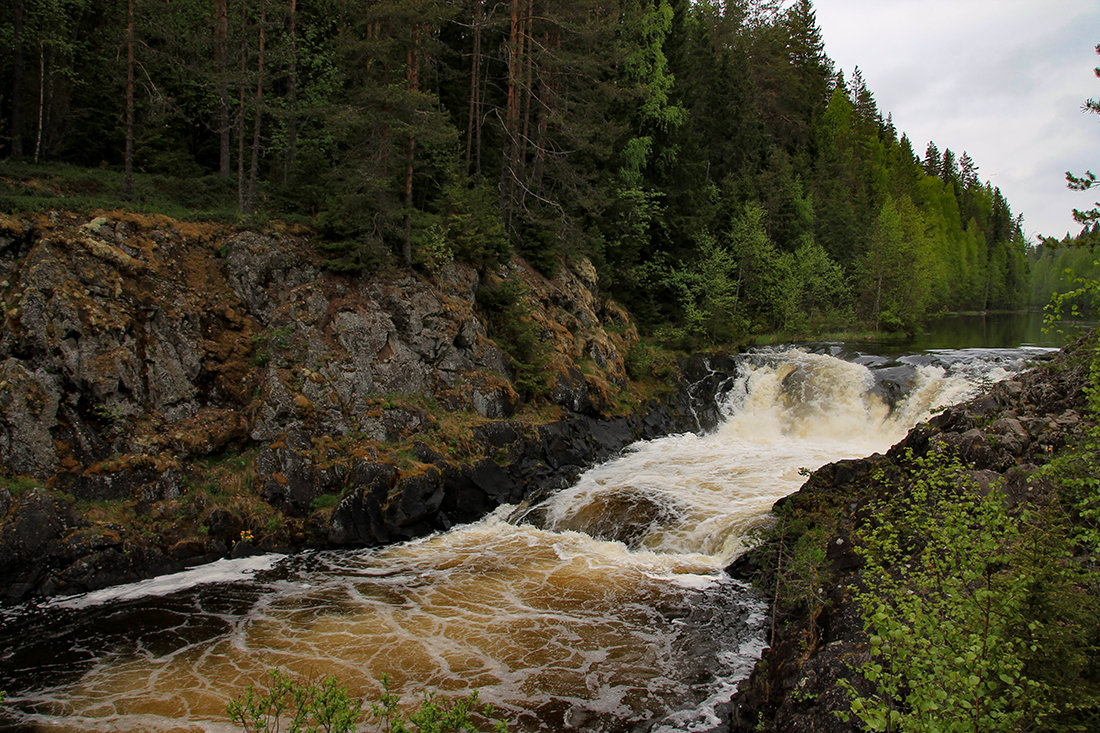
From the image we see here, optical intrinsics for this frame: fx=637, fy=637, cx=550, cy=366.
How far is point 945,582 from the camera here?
4.21 m

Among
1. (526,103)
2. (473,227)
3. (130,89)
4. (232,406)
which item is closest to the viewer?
(232,406)

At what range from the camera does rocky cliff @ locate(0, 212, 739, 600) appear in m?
11.8

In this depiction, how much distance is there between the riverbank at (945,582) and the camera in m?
3.75

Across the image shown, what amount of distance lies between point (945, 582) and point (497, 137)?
26.0m

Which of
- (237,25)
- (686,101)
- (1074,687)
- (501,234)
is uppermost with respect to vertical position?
(686,101)

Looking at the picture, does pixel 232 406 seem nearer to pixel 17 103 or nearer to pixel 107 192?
pixel 107 192

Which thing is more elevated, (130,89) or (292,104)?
(292,104)

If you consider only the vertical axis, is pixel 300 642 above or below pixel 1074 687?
below

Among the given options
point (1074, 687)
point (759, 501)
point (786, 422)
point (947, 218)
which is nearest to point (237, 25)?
point (759, 501)

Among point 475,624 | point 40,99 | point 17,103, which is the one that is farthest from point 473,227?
point 17,103

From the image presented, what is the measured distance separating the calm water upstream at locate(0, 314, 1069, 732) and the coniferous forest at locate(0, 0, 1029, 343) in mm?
8830

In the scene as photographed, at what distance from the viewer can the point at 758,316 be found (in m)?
30.8

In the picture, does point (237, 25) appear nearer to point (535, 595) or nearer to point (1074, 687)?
point (535, 595)

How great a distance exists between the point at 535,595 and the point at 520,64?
18957 mm
